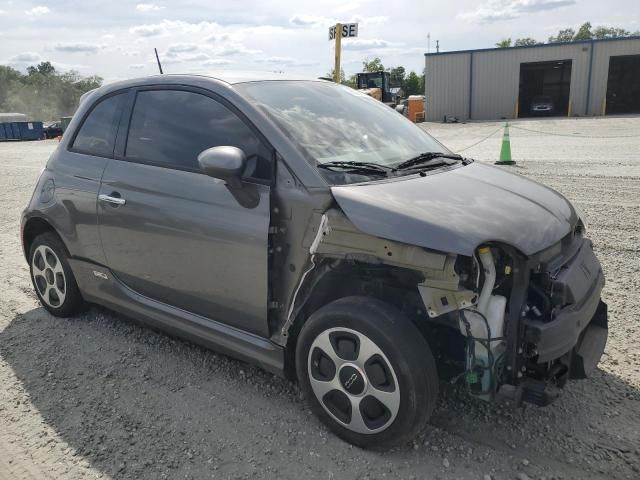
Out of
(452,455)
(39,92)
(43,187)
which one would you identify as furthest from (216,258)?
(39,92)

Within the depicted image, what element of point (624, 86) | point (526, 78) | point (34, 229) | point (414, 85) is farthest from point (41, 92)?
point (34, 229)

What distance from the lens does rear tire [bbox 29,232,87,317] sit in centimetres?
407

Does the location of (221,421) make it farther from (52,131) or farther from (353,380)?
(52,131)

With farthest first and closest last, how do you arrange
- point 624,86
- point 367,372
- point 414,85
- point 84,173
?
1. point 414,85
2. point 624,86
3. point 84,173
4. point 367,372

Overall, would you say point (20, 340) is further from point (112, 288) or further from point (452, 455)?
point (452, 455)

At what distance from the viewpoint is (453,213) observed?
7.96ft

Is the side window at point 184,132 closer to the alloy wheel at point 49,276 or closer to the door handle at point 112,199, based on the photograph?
the door handle at point 112,199

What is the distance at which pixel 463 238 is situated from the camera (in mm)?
2244

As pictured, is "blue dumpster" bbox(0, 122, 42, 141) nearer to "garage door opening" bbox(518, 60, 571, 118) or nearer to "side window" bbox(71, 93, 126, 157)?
"garage door opening" bbox(518, 60, 571, 118)

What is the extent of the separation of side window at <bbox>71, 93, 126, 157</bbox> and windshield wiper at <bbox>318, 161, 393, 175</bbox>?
173 cm

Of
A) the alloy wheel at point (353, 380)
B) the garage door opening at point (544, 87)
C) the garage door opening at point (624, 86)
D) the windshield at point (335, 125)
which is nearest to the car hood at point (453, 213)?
the windshield at point (335, 125)

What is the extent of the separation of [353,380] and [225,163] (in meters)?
1.23

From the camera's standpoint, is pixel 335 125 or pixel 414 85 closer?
pixel 335 125

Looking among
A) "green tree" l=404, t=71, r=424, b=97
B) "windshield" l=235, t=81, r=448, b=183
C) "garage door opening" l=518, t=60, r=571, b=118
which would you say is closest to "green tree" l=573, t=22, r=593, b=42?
"green tree" l=404, t=71, r=424, b=97
